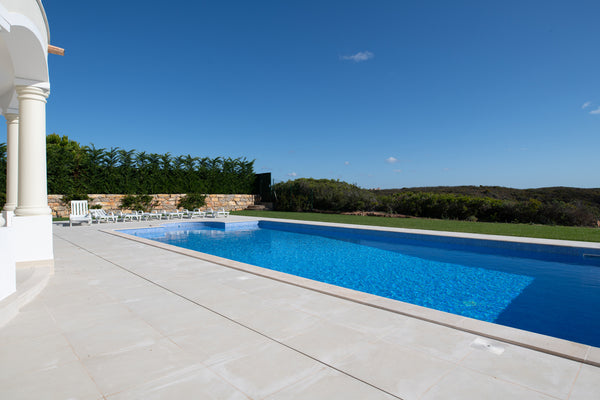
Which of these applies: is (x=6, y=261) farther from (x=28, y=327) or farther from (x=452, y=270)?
(x=452, y=270)

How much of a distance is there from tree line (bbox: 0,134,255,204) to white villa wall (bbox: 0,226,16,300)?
44.1 ft

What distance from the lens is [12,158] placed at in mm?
6176

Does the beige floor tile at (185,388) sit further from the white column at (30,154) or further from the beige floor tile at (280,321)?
the white column at (30,154)

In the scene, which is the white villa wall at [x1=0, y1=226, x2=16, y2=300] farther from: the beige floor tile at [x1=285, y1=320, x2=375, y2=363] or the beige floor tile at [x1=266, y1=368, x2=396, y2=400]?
the beige floor tile at [x1=266, y1=368, x2=396, y2=400]

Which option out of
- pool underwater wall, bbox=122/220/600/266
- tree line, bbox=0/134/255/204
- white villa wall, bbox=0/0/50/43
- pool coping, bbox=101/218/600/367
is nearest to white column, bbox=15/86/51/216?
white villa wall, bbox=0/0/50/43

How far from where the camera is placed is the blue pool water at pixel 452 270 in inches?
170

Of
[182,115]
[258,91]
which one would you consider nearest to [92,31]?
[182,115]

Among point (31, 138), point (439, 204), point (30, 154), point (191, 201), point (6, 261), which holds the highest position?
point (31, 138)

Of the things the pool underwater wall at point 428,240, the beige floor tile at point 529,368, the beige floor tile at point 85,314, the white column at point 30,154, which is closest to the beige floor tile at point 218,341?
the beige floor tile at point 85,314

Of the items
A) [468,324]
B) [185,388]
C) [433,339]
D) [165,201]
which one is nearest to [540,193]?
[165,201]

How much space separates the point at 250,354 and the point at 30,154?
16.3ft

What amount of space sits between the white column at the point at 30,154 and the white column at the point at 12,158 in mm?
1825

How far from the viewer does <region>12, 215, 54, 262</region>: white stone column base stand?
4805 millimetres

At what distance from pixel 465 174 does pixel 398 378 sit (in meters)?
25.1
